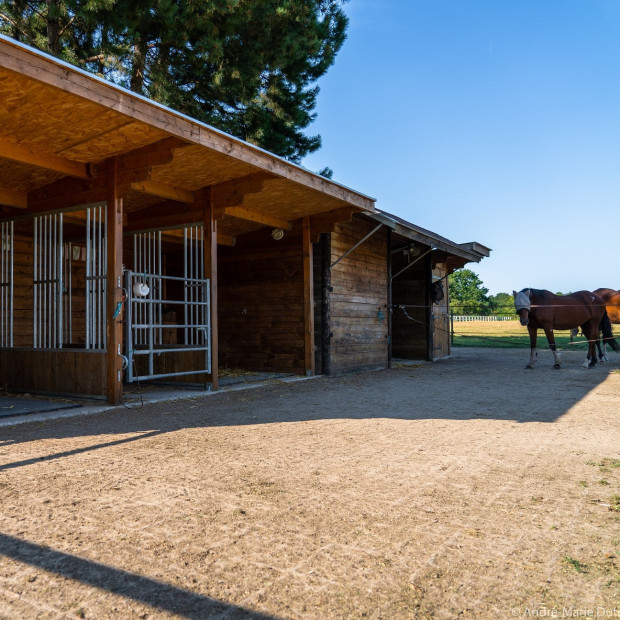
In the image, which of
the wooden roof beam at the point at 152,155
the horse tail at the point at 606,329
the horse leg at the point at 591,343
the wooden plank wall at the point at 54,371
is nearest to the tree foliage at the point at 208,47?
Result: the wooden roof beam at the point at 152,155

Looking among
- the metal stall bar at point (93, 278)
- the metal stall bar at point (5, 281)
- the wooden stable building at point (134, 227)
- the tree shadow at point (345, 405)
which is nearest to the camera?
the tree shadow at point (345, 405)

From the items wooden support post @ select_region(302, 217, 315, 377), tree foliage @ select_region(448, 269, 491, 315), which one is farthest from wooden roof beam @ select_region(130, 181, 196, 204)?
tree foliage @ select_region(448, 269, 491, 315)

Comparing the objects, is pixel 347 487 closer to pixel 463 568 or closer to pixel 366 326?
pixel 463 568

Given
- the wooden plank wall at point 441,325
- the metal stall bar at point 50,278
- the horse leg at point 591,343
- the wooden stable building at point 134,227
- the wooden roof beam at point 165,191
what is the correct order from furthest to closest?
the wooden plank wall at point 441,325, the horse leg at point 591,343, the wooden roof beam at point 165,191, the metal stall bar at point 50,278, the wooden stable building at point 134,227

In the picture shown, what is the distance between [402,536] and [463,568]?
1.24 ft

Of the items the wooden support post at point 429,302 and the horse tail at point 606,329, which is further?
the wooden support post at point 429,302

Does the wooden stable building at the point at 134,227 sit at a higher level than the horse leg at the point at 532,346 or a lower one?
higher

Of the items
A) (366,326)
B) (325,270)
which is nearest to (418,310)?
(366,326)

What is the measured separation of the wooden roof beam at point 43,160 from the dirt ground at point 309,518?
2823 millimetres

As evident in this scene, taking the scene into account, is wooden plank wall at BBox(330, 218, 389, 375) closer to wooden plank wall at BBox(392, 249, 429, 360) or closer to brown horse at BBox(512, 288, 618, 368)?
wooden plank wall at BBox(392, 249, 429, 360)

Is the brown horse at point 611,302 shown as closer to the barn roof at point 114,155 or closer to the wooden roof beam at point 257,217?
the barn roof at point 114,155

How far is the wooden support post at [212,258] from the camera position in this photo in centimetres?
771

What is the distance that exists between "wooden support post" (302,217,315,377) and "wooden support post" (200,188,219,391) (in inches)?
94.9

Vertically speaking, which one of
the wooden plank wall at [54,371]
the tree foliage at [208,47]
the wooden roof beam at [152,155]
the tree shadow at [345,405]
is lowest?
the tree shadow at [345,405]
